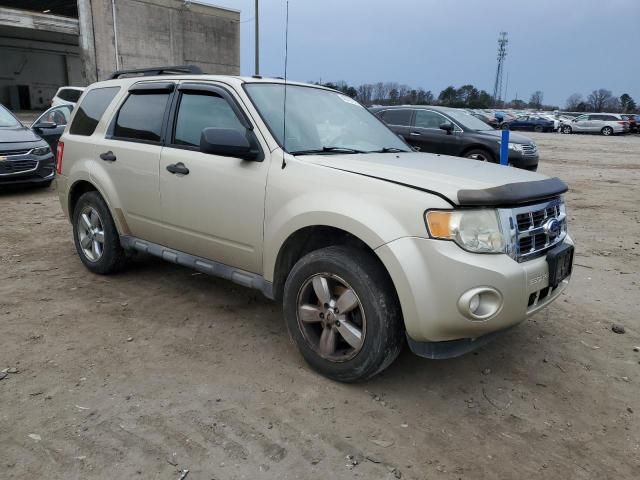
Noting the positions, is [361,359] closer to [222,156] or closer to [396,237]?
[396,237]

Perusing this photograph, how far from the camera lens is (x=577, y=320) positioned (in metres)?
4.25

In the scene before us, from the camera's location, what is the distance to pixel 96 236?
4914 mm

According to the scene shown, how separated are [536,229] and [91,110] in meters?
4.10

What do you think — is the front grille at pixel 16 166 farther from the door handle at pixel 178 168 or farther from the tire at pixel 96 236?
the door handle at pixel 178 168

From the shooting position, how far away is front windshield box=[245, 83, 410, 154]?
11.8ft

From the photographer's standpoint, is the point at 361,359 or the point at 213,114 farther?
the point at 213,114

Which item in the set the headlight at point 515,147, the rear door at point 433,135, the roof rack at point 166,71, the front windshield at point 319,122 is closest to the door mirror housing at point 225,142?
the front windshield at point 319,122

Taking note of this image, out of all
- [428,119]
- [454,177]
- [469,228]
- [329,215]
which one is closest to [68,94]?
→ [428,119]

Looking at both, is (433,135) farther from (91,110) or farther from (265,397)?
(265,397)

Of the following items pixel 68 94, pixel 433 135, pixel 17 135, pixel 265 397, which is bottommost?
pixel 265 397

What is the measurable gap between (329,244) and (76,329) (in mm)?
2004

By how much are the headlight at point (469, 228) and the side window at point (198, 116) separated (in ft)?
5.53

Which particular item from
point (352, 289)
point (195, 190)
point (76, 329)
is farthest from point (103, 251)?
point (352, 289)

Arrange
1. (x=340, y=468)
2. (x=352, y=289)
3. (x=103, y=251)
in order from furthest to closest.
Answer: (x=103, y=251), (x=352, y=289), (x=340, y=468)
